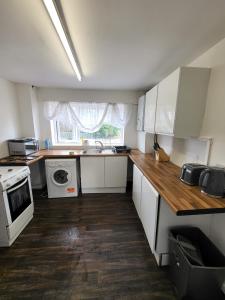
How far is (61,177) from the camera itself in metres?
2.97

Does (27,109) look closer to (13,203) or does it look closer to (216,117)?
(13,203)

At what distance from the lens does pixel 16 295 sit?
1288 mm

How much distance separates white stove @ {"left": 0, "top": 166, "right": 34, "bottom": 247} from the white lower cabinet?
3.67ft

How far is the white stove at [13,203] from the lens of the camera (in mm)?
1729

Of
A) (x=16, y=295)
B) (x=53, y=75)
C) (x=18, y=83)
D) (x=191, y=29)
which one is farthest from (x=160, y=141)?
(x=18, y=83)

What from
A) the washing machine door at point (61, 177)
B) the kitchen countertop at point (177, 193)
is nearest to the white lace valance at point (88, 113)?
the washing machine door at point (61, 177)

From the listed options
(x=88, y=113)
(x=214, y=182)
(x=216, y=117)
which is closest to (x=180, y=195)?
(x=214, y=182)

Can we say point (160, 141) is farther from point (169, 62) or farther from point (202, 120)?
point (169, 62)

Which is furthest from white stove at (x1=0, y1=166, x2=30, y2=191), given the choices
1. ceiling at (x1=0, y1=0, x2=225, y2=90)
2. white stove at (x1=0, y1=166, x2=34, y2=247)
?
ceiling at (x1=0, y1=0, x2=225, y2=90)

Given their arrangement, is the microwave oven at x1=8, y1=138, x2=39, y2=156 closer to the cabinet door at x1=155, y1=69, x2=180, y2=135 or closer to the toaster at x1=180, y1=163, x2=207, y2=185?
the cabinet door at x1=155, y1=69, x2=180, y2=135

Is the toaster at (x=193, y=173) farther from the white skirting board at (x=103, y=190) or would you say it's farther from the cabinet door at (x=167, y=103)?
the white skirting board at (x=103, y=190)

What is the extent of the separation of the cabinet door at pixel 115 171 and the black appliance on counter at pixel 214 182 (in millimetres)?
1841

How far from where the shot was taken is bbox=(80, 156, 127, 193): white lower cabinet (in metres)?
2.99

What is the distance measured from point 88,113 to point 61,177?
159cm
